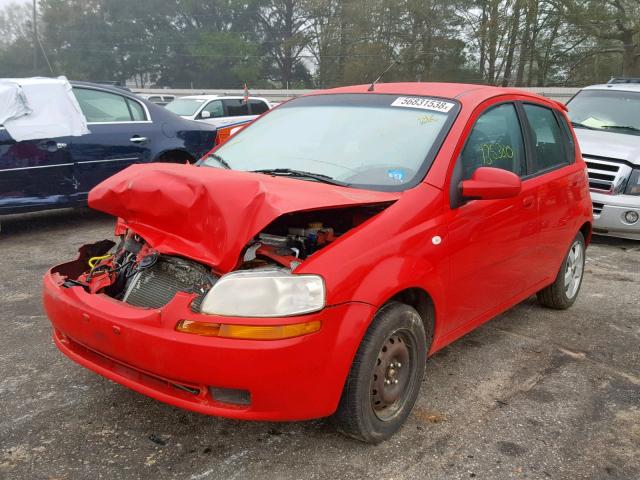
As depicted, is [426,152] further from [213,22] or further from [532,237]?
[213,22]

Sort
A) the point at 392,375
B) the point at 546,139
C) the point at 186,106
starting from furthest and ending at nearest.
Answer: the point at 186,106 → the point at 546,139 → the point at 392,375

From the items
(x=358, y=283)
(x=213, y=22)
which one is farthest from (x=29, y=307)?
(x=213, y=22)

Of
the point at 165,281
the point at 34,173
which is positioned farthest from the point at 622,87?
the point at 165,281

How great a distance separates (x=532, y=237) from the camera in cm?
365

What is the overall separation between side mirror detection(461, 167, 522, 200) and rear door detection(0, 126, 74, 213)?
4.68 m

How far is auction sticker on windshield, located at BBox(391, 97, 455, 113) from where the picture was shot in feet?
10.7

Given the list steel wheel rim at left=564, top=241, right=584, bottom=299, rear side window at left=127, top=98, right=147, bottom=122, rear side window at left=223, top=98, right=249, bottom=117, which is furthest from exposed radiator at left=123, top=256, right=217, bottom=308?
rear side window at left=223, top=98, right=249, bottom=117

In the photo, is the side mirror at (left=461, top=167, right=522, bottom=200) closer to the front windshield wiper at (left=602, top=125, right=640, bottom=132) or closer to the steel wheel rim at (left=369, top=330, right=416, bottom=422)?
the steel wheel rim at (left=369, top=330, right=416, bottom=422)

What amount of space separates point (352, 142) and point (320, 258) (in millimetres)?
1077

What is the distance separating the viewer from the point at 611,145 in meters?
7.00

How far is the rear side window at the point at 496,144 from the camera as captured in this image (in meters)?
3.17

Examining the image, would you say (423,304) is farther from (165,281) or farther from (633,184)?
(633,184)

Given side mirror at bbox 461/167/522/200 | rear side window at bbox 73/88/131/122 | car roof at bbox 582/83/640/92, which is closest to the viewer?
side mirror at bbox 461/167/522/200

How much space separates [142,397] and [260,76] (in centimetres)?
4847
